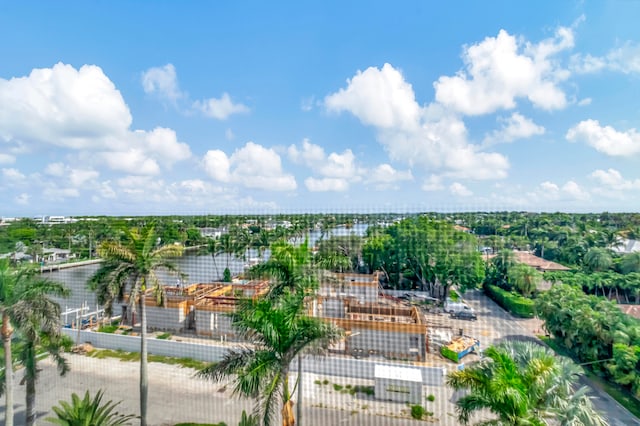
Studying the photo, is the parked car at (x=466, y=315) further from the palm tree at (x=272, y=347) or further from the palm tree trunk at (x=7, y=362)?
the palm tree trunk at (x=7, y=362)

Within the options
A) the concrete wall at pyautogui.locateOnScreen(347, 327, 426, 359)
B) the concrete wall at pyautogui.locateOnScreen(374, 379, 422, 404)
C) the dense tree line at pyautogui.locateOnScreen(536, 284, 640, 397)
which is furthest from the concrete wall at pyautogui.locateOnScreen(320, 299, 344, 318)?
the dense tree line at pyautogui.locateOnScreen(536, 284, 640, 397)

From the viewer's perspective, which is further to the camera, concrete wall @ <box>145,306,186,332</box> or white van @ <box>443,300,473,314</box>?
white van @ <box>443,300,473,314</box>

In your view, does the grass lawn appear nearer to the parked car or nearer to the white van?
the parked car

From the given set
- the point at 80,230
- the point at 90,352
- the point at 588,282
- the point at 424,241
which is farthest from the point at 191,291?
the point at 80,230

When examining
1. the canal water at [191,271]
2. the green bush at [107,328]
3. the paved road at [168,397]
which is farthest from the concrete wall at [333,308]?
the green bush at [107,328]

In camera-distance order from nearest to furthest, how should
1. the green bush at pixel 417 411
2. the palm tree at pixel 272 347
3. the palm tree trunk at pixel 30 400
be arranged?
the palm tree at pixel 272 347
the palm tree trunk at pixel 30 400
the green bush at pixel 417 411
